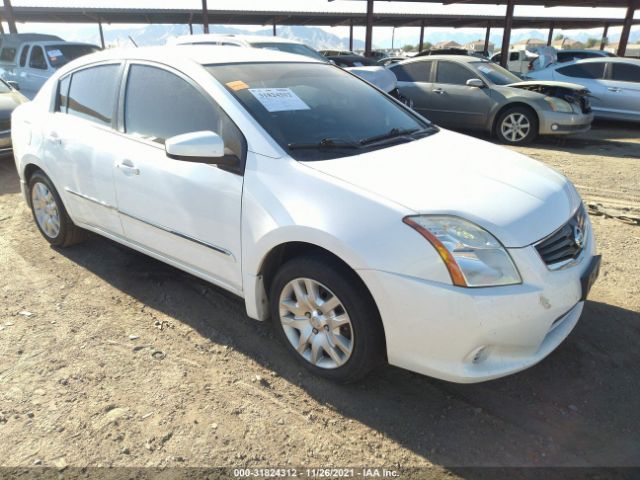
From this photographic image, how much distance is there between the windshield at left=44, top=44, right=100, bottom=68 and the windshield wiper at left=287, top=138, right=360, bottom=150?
Result: 10.1 m

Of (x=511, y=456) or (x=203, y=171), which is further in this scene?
(x=203, y=171)

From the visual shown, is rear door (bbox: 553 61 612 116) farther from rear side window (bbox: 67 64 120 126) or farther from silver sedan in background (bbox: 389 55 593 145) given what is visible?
rear side window (bbox: 67 64 120 126)

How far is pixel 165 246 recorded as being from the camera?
3.11m

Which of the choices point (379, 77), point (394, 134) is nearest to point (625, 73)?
point (379, 77)

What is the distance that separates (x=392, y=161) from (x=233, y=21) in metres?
32.3

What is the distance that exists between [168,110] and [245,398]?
178 cm

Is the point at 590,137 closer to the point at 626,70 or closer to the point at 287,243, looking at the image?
the point at 626,70

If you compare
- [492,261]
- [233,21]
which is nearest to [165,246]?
[492,261]

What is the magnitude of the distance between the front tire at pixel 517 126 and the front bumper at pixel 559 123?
14 centimetres

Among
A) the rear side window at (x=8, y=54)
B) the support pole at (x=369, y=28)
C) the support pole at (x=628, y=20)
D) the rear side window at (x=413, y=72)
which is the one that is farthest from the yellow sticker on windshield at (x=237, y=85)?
the support pole at (x=628, y=20)

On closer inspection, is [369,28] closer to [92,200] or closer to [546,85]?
[546,85]

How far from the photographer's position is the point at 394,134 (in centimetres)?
304

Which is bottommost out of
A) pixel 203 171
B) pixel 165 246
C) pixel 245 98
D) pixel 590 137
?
pixel 590 137

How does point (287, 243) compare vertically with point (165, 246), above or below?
above
